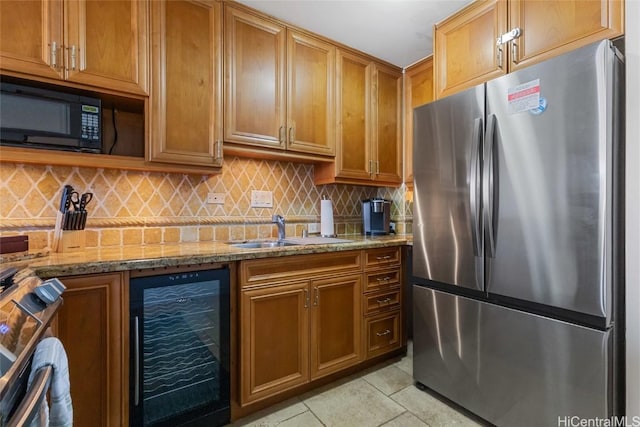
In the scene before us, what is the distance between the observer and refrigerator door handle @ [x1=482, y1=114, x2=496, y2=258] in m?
1.54

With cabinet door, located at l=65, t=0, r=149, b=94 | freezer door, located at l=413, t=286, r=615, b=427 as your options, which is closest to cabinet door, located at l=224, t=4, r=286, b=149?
cabinet door, located at l=65, t=0, r=149, b=94

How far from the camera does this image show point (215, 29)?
1.85m

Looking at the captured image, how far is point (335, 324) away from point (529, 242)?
1.20 meters

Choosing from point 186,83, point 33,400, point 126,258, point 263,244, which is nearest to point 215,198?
point 263,244

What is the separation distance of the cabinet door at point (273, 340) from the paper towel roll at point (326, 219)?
74 centimetres

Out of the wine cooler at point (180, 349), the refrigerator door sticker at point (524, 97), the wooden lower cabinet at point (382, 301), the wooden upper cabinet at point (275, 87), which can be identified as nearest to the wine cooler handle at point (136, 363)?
the wine cooler at point (180, 349)

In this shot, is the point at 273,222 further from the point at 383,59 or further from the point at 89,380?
the point at 383,59

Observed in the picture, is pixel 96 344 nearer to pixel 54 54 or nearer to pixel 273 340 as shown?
pixel 273 340

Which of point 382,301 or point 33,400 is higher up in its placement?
point 33,400

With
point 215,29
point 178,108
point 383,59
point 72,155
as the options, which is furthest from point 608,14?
point 72,155

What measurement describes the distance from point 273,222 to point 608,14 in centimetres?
217

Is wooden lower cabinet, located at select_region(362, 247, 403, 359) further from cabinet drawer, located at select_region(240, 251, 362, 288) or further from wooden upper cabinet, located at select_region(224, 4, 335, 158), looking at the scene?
wooden upper cabinet, located at select_region(224, 4, 335, 158)

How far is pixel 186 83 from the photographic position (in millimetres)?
1762

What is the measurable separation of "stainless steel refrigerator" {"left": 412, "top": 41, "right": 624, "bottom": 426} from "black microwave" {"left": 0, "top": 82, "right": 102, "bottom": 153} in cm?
183
